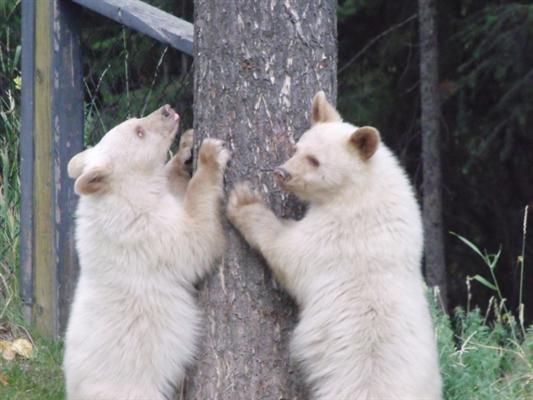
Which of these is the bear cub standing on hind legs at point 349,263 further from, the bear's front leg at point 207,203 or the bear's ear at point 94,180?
the bear's ear at point 94,180

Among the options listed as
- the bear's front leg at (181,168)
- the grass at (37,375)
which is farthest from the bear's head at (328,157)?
the grass at (37,375)

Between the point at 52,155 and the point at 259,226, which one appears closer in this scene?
the point at 259,226

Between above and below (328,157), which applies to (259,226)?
below

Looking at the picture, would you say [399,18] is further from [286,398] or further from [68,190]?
[286,398]

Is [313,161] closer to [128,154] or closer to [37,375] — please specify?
[128,154]

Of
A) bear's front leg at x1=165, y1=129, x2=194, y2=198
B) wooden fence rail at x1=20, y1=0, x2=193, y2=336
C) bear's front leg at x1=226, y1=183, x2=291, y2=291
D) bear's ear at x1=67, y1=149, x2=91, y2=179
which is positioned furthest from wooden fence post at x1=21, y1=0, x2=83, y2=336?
bear's front leg at x1=226, y1=183, x2=291, y2=291

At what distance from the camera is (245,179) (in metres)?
4.73

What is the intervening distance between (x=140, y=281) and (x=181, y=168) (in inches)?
28.9

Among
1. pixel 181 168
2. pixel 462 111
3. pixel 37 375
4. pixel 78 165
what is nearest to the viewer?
pixel 78 165

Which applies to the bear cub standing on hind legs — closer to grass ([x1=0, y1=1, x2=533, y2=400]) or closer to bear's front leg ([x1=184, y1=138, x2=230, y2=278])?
bear's front leg ([x1=184, y1=138, x2=230, y2=278])

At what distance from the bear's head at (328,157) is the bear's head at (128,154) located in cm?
74

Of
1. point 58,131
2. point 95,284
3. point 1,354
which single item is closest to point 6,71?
point 58,131

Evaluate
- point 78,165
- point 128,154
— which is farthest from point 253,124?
point 78,165

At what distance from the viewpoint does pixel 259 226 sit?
4.61 m
